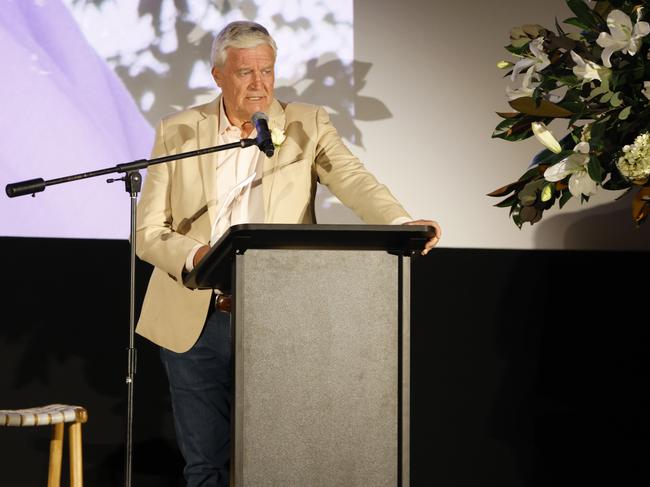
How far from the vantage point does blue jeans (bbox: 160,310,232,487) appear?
2441 mm

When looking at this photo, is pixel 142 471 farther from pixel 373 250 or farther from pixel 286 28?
pixel 373 250

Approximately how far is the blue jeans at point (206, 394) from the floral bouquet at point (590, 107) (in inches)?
38.0

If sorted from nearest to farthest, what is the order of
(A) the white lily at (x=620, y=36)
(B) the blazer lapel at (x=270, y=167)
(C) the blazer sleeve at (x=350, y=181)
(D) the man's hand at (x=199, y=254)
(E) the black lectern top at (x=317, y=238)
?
(A) the white lily at (x=620, y=36) → (E) the black lectern top at (x=317, y=238) → (D) the man's hand at (x=199, y=254) → (C) the blazer sleeve at (x=350, y=181) → (B) the blazer lapel at (x=270, y=167)

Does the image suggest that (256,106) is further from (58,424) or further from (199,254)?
(58,424)

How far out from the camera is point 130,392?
229 cm

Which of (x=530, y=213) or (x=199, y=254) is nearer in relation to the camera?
(x=530, y=213)

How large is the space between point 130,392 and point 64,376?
1392 millimetres

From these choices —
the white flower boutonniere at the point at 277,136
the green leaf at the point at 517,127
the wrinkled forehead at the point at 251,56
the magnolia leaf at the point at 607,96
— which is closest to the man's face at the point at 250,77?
the wrinkled forehead at the point at 251,56

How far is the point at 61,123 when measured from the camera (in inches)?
135

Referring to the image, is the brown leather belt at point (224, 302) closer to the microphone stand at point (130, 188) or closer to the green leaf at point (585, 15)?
the microphone stand at point (130, 188)

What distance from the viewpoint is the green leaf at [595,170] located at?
5.42ft

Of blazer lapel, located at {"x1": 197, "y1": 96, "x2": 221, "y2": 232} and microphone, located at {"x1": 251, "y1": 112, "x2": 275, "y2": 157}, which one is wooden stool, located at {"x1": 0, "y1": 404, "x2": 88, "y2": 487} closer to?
blazer lapel, located at {"x1": 197, "y1": 96, "x2": 221, "y2": 232}

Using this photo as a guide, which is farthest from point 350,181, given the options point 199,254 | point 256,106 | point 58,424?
point 58,424

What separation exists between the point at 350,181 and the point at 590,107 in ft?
2.93
